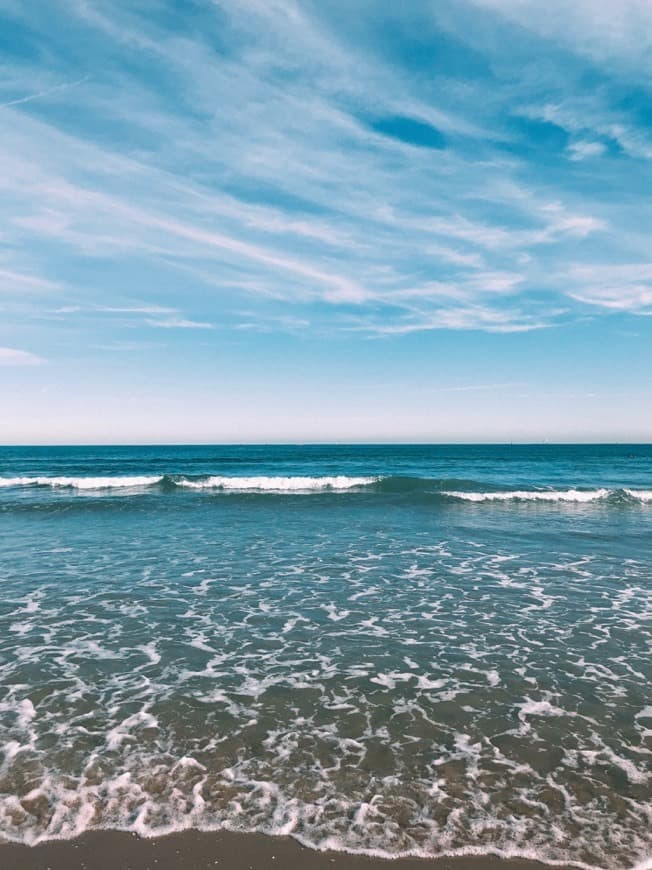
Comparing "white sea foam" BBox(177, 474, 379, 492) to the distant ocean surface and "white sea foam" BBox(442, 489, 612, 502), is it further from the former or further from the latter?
the distant ocean surface

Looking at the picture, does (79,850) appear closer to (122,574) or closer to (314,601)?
(314,601)

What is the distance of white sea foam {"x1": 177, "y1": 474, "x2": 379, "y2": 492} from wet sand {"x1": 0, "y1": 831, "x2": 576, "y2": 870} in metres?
32.3

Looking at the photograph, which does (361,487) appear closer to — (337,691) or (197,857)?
(337,691)

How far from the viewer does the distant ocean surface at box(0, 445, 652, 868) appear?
5.21 meters

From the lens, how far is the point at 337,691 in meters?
7.95

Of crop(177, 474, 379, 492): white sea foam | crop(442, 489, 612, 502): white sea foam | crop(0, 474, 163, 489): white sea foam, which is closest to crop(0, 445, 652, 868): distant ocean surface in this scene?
crop(442, 489, 612, 502): white sea foam

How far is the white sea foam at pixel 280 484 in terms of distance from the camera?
125 feet

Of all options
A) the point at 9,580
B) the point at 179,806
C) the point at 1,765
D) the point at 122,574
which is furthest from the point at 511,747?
the point at 9,580

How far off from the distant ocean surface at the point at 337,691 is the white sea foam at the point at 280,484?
1855cm

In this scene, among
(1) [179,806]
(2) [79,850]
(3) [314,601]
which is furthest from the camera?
(3) [314,601]

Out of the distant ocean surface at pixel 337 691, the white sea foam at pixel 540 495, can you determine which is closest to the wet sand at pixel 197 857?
the distant ocean surface at pixel 337 691

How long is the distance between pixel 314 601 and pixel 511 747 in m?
6.31

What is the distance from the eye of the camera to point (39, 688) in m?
8.00

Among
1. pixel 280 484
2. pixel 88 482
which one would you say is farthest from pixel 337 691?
pixel 88 482
